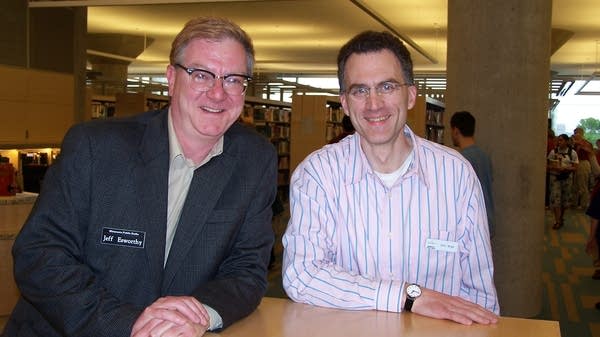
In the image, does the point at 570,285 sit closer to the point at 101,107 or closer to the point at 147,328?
the point at 147,328

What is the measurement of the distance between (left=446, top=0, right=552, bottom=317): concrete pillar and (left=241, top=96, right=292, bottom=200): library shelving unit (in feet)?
25.0

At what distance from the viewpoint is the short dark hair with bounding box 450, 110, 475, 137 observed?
545 centimetres

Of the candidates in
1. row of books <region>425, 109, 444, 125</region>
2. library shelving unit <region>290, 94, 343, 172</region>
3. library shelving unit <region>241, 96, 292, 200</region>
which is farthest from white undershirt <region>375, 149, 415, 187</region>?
row of books <region>425, 109, 444, 125</region>

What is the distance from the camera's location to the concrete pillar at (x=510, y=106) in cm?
557


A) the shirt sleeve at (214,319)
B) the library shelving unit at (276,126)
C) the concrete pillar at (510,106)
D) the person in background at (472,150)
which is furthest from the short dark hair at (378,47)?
the library shelving unit at (276,126)

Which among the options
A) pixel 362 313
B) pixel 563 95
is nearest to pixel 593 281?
pixel 362 313

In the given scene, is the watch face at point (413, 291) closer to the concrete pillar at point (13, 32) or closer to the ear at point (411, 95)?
the ear at point (411, 95)

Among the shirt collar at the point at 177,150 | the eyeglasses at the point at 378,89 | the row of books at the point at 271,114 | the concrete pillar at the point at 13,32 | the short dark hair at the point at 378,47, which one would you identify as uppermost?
the concrete pillar at the point at 13,32

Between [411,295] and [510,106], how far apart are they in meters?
4.12

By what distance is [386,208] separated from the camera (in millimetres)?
2109

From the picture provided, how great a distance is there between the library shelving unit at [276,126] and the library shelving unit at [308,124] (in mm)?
983

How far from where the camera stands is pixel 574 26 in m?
15.4

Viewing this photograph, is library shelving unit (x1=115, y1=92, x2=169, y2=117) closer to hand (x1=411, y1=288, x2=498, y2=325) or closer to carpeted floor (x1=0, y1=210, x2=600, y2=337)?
carpeted floor (x1=0, y1=210, x2=600, y2=337)

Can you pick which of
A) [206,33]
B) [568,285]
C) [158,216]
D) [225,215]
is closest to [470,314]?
[225,215]
